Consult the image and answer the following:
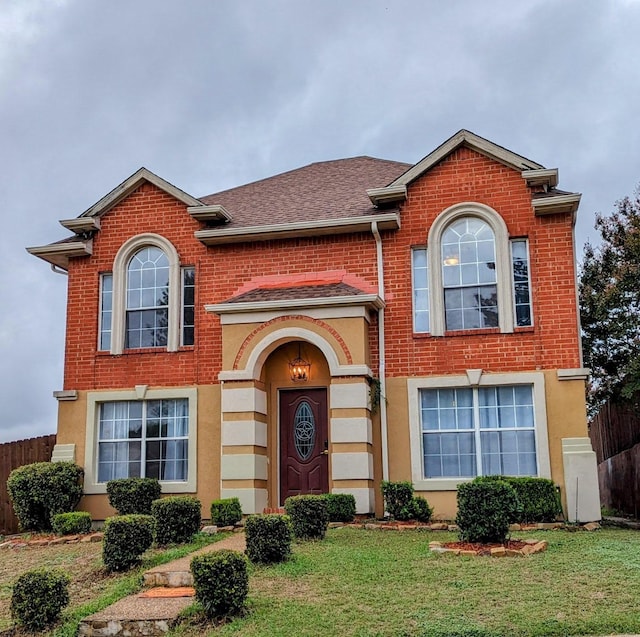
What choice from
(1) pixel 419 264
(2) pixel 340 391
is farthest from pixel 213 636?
(1) pixel 419 264

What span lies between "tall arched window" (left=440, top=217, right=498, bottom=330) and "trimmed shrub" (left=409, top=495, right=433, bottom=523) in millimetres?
3438

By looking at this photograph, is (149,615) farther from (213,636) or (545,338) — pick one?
(545,338)

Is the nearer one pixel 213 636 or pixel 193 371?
pixel 213 636

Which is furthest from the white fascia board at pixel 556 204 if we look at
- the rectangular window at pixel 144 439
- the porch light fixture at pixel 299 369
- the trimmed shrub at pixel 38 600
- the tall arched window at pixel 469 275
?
the trimmed shrub at pixel 38 600

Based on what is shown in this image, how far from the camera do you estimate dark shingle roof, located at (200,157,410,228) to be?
17109mm

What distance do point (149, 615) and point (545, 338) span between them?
945cm

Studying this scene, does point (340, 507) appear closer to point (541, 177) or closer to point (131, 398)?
point (131, 398)

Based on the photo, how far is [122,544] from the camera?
35.6 ft

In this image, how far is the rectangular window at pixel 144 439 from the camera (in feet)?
54.5

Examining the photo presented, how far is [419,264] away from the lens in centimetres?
1622

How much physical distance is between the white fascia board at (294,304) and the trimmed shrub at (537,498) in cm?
407

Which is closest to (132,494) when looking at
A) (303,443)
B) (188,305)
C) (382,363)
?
(303,443)

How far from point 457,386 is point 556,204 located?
12.9 ft

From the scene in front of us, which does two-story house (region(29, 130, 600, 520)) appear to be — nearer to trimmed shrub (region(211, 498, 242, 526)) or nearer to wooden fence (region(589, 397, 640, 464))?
trimmed shrub (region(211, 498, 242, 526))
